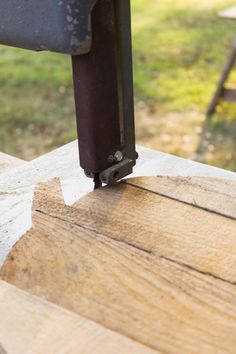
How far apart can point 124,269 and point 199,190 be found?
341mm

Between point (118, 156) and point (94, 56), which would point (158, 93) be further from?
point (94, 56)

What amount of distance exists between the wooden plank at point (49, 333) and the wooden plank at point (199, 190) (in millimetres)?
422

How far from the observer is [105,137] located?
131 centimetres

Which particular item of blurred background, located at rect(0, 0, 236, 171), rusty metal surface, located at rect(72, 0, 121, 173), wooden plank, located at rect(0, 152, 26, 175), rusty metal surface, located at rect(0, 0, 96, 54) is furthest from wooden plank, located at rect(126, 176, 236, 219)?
blurred background, located at rect(0, 0, 236, 171)

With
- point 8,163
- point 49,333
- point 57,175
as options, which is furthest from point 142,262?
point 8,163

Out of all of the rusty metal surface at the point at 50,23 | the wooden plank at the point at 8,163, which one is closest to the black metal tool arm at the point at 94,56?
the rusty metal surface at the point at 50,23

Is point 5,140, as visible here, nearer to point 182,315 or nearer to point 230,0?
point 182,315

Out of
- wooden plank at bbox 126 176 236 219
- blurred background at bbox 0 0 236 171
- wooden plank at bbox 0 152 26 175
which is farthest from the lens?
blurred background at bbox 0 0 236 171

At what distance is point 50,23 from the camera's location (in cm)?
112

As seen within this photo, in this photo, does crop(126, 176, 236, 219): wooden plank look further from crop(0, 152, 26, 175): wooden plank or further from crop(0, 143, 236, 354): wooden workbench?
crop(0, 152, 26, 175): wooden plank

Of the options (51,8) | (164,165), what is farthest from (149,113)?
(51,8)

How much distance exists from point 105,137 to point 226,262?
14.7 inches

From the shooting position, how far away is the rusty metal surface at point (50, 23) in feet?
3.61

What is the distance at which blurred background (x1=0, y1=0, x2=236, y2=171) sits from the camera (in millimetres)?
3836
